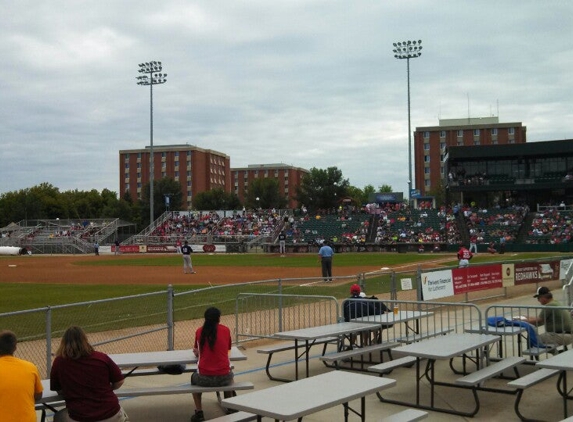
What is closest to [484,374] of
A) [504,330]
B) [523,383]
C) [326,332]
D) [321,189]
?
[523,383]

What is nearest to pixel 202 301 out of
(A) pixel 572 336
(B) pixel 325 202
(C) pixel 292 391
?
(A) pixel 572 336

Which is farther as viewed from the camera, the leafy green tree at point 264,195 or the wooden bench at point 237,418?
the leafy green tree at point 264,195

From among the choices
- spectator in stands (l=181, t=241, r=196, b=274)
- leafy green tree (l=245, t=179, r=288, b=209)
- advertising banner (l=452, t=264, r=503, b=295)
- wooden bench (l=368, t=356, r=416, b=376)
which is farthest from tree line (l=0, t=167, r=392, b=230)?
wooden bench (l=368, t=356, r=416, b=376)

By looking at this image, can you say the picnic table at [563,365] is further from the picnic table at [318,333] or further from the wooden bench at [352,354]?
the picnic table at [318,333]

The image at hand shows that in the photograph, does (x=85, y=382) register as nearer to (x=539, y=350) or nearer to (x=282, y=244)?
(x=539, y=350)

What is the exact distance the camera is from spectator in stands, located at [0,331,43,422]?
5.61 m

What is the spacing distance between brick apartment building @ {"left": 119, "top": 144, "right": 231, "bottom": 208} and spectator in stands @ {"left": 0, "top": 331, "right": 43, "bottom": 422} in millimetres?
136772

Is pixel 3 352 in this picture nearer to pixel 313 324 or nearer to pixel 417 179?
pixel 313 324

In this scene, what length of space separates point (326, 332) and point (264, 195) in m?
112

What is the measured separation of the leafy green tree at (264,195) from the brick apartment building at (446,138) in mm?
26816

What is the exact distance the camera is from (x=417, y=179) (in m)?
120

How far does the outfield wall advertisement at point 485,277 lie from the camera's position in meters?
18.3

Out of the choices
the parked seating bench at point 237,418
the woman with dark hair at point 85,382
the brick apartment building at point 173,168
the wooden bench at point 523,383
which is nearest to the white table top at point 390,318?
the wooden bench at point 523,383

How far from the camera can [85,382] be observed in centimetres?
634
